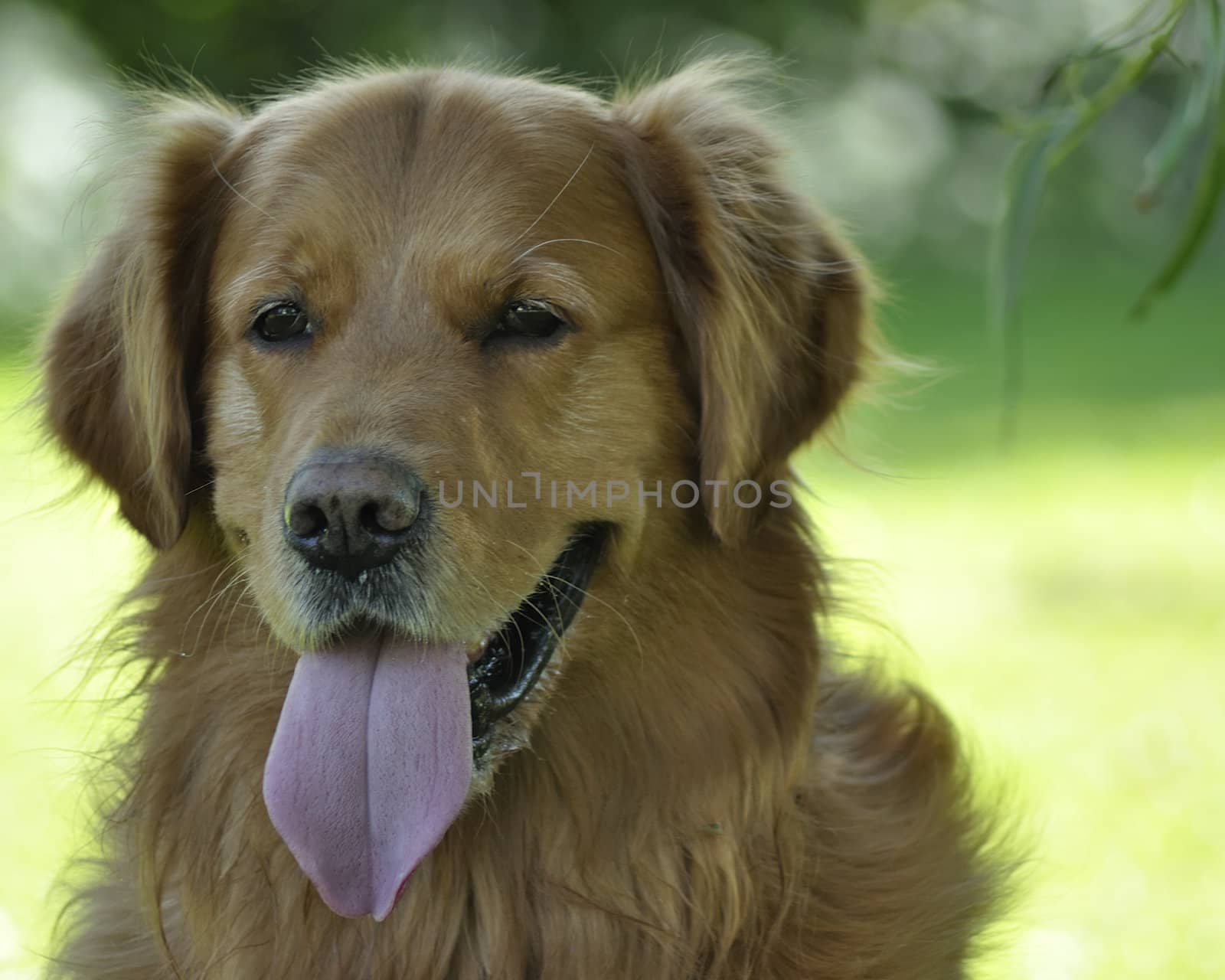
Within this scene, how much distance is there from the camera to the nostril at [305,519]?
2510 mm

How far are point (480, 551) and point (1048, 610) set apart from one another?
5.09 metres

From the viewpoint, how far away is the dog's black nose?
8.16 feet

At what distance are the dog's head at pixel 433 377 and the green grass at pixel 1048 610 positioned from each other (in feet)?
1.25

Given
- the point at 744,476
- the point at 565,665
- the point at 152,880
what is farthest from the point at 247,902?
the point at 744,476

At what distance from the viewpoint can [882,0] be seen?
16312mm

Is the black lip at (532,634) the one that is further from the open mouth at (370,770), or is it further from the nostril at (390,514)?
the nostril at (390,514)

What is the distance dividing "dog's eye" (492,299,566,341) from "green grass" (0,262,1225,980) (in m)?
0.73

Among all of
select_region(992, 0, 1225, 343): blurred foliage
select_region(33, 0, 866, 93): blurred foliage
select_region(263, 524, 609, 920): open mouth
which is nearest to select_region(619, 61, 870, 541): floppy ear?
select_region(992, 0, 1225, 343): blurred foliage

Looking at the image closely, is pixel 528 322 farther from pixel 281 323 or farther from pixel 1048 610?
pixel 1048 610

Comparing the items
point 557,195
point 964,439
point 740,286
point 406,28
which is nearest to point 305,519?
point 557,195

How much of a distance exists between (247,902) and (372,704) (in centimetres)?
61

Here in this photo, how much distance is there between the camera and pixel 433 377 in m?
2.72

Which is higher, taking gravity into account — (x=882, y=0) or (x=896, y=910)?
(x=896, y=910)

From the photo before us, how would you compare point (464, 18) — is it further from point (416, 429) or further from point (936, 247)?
point (416, 429)
